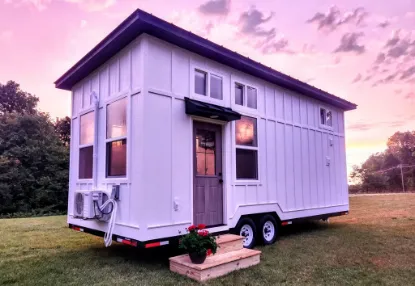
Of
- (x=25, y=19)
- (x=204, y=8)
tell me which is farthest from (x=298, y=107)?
(x=25, y=19)

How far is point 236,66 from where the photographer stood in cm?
641

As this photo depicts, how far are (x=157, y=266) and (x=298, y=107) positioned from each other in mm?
5287

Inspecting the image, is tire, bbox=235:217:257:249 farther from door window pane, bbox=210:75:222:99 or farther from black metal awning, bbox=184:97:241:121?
door window pane, bbox=210:75:222:99

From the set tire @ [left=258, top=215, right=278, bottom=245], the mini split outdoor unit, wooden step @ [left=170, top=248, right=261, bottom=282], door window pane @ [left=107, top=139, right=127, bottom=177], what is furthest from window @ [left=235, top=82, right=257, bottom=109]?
the mini split outdoor unit

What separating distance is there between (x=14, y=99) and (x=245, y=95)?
66.0ft

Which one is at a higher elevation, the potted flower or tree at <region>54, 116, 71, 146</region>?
tree at <region>54, 116, 71, 146</region>

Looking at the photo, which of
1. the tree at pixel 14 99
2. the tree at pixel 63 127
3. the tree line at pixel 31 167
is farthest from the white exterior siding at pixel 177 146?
the tree at pixel 63 127

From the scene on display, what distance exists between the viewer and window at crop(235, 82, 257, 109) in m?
6.55

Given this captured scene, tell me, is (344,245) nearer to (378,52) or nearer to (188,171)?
(188,171)

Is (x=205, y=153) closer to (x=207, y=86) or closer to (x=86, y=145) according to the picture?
(x=207, y=86)

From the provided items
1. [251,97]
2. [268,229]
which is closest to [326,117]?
[251,97]

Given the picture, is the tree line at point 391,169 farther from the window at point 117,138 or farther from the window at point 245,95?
the window at point 117,138

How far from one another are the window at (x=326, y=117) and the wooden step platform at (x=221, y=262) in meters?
5.12

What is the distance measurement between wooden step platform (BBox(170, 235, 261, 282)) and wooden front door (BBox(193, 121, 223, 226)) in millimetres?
523
